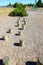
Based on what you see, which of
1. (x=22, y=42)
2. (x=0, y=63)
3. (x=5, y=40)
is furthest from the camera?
(x=5, y=40)

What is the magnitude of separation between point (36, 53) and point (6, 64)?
2.09 meters

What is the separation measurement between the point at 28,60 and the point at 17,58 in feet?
1.49

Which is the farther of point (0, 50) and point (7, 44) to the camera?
point (7, 44)

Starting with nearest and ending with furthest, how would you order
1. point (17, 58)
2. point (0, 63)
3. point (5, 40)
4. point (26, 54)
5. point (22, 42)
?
point (0, 63) < point (17, 58) < point (26, 54) < point (22, 42) < point (5, 40)

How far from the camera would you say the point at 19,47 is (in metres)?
9.02

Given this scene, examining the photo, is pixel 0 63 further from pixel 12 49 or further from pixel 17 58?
pixel 12 49

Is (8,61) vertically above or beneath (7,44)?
above

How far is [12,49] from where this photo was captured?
28.3 feet

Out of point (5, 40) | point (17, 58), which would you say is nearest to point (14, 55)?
point (17, 58)

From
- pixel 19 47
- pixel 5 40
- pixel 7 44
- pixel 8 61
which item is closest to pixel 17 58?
pixel 8 61

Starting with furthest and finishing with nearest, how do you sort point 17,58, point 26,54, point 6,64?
point 26,54, point 17,58, point 6,64

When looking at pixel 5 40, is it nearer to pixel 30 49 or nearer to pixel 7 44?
pixel 7 44

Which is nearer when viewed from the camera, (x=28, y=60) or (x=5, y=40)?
(x=28, y=60)

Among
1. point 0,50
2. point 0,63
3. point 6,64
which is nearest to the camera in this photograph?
point 6,64
